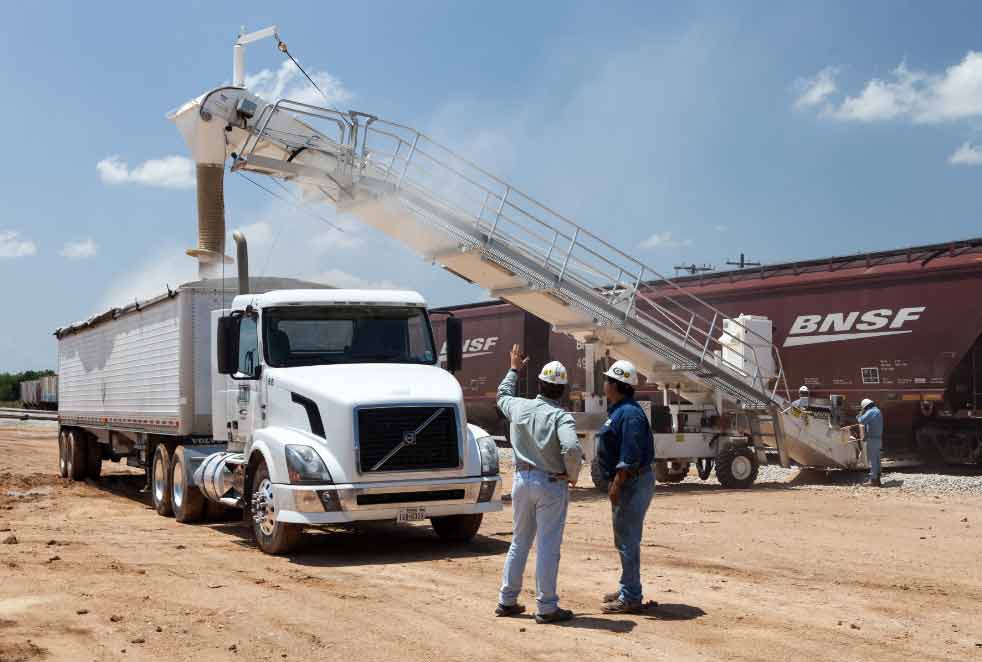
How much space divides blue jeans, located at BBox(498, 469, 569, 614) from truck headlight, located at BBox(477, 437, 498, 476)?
128 inches

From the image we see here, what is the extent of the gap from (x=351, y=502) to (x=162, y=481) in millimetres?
5378

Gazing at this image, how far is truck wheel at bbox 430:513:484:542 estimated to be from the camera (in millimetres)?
10969

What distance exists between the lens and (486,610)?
25.1ft

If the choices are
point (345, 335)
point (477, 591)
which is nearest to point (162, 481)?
point (345, 335)

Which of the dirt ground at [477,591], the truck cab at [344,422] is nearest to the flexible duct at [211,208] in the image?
the truck cab at [344,422]

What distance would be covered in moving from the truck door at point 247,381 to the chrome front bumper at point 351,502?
146cm

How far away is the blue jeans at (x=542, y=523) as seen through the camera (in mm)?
7105

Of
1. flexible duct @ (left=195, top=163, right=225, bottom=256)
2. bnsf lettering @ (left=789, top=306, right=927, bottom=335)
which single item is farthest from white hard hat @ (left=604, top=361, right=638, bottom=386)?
bnsf lettering @ (left=789, top=306, right=927, bottom=335)

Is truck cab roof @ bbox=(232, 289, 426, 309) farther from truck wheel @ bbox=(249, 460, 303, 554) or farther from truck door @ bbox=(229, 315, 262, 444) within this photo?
truck wheel @ bbox=(249, 460, 303, 554)

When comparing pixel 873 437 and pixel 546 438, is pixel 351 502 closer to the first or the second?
pixel 546 438

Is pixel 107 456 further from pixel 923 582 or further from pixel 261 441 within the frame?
pixel 923 582

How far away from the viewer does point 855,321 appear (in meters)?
19.4

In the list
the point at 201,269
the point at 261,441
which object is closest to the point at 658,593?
the point at 261,441

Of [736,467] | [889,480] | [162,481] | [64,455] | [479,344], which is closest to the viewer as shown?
[162,481]
